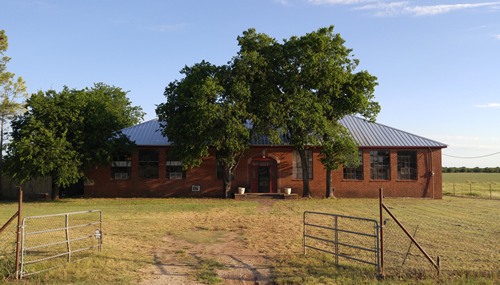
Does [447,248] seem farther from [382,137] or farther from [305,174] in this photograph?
[382,137]

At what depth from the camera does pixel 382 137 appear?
36.2 meters

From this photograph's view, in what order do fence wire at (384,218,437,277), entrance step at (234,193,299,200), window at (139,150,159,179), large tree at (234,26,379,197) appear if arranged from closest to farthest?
fence wire at (384,218,437,277), large tree at (234,26,379,197), entrance step at (234,193,299,200), window at (139,150,159,179)

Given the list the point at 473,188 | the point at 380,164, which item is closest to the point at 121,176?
the point at 380,164

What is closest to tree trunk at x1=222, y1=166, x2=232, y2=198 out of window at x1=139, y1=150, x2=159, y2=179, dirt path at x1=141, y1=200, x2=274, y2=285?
window at x1=139, y1=150, x2=159, y2=179

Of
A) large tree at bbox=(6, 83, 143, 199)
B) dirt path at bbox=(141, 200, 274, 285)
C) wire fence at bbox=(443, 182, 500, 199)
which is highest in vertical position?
large tree at bbox=(6, 83, 143, 199)

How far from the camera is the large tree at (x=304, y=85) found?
98.3 feet

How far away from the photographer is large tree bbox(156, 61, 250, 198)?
29.1 meters

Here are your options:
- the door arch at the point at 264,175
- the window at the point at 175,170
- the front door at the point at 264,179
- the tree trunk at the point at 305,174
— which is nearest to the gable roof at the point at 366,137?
the door arch at the point at 264,175

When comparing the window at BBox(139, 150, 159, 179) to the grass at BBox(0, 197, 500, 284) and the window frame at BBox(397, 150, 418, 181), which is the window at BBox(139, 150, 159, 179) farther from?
the window frame at BBox(397, 150, 418, 181)

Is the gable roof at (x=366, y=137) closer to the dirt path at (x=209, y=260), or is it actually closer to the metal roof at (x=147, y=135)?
the metal roof at (x=147, y=135)

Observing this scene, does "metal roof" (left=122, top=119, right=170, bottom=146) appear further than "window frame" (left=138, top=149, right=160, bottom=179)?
Yes

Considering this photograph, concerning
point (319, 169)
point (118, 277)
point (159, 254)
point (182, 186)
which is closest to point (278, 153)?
point (319, 169)

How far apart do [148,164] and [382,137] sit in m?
19.2

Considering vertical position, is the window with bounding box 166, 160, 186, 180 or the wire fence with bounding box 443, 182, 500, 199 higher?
the window with bounding box 166, 160, 186, 180
